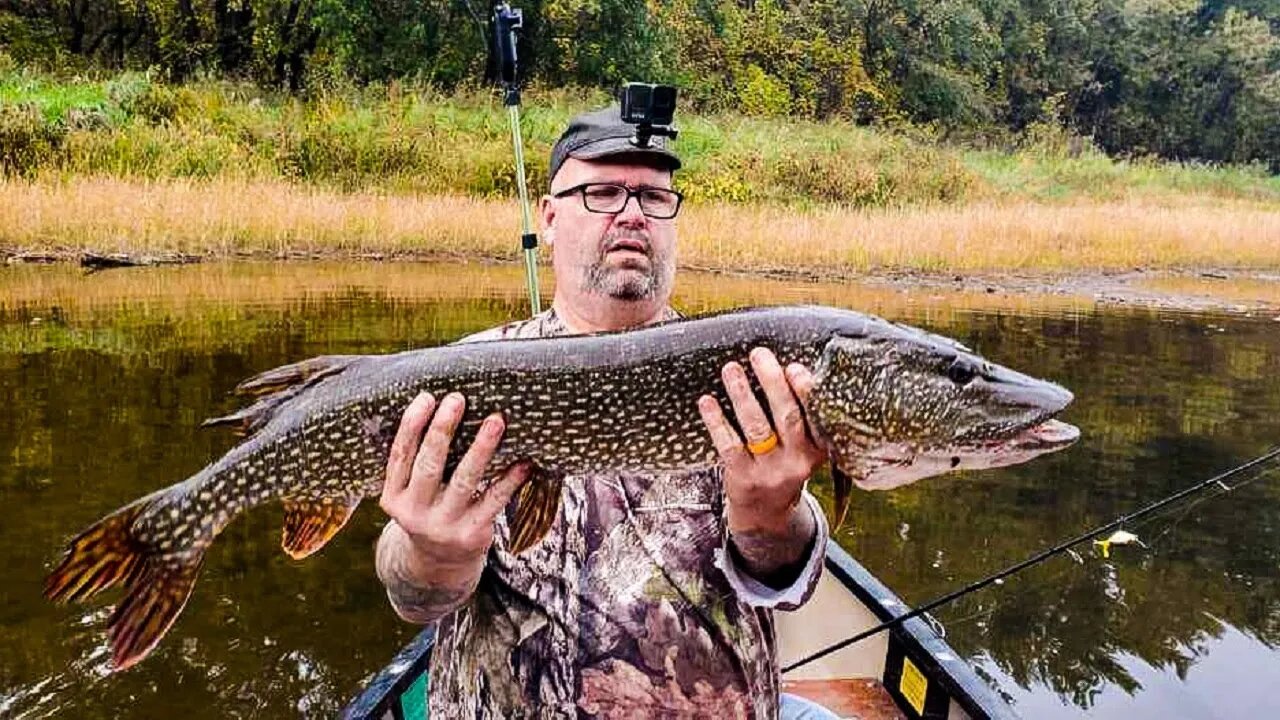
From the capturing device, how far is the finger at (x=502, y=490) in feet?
6.61

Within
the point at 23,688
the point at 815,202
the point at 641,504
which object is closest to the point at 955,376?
the point at 641,504

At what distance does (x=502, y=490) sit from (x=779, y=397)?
1.88 feet

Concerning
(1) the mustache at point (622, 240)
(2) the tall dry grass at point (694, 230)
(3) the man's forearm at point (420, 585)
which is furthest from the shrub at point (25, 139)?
(3) the man's forearm at point (420, 585)

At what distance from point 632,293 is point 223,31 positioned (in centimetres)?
2333

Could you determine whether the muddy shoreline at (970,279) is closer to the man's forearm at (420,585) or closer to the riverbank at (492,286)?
the riverbank at (492,286)

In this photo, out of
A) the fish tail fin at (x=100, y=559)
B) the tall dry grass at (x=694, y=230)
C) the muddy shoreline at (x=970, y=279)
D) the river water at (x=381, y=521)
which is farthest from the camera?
the tall dry grass at (x=694, y=230)

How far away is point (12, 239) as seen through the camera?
12.4 meters

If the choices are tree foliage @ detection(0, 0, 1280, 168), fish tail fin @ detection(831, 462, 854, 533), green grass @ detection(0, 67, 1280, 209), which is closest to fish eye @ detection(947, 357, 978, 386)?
fish tail fin @ detection(831, 462, 854, 533)

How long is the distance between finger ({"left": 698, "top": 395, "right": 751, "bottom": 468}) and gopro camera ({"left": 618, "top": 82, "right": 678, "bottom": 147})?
2.83 ft

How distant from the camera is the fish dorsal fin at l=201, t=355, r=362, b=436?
210cm

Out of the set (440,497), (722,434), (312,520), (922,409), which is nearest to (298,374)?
(312,520)

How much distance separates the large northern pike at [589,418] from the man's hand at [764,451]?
43mm

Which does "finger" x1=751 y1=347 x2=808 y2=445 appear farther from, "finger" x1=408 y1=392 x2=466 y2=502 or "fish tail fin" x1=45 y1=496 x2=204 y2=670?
"fish tail fin" x1=45 y1=496 x2=204 y2=670

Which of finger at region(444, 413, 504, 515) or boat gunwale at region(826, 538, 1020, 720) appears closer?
finger at region(444, 413, 504, 515)
